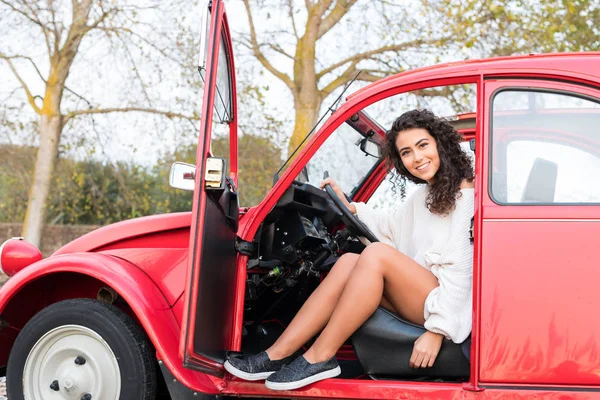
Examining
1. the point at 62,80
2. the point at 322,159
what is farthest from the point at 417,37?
the point at 322,159

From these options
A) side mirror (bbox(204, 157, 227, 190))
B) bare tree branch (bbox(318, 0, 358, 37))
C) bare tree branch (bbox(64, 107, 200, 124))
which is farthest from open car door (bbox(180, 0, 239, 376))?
bare tree branch (bbox(64, 107, 200, 124))

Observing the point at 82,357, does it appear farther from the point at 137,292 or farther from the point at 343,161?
the point at 343,161

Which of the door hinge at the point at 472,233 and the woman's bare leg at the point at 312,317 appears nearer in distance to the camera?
the door hinge at the point at 472,233

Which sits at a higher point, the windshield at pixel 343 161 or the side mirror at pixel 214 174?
the windshield at pixel 343 161

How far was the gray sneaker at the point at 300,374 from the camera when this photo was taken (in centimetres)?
298

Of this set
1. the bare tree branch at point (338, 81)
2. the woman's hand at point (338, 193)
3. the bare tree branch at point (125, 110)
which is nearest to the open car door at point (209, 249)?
the woman's hand at point (338, 193)

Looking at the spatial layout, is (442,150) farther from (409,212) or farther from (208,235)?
(208,235)

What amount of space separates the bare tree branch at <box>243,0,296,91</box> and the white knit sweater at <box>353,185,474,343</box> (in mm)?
8359

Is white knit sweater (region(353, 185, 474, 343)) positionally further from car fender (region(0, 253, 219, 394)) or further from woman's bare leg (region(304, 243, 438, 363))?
car fender (region(0, 253, 219, 394))

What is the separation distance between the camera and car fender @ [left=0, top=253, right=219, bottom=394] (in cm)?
302

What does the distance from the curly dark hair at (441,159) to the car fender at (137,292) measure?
1336mm

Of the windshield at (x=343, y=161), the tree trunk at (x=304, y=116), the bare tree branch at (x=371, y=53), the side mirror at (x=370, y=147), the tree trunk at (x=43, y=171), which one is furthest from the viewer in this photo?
the tree trunk at (x=43, y=171)

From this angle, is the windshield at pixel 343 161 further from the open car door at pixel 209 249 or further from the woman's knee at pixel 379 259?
the open car door at pixel 209 249

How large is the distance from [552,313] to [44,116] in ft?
37.9
